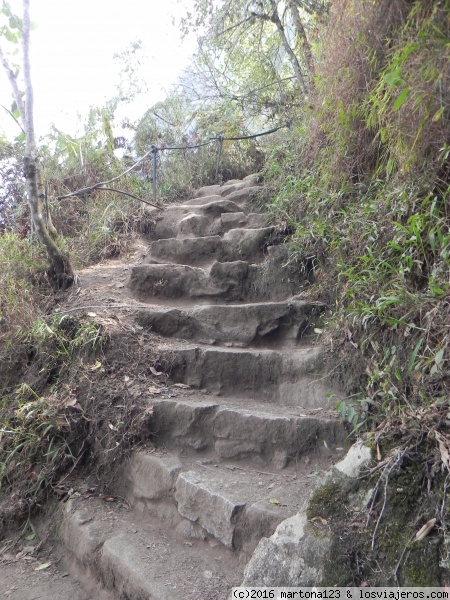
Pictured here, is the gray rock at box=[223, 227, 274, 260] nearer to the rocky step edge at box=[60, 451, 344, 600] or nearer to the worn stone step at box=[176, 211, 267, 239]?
the worn stone step at box=[176, 211, 267, 239]

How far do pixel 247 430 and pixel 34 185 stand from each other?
2741 millimetres

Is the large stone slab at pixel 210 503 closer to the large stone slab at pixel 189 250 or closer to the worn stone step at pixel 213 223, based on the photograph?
the large stone slab at pixel 189 250

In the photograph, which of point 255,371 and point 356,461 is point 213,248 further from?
point 356,461

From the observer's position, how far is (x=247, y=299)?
4641 mm

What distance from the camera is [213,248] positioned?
17.6 ft

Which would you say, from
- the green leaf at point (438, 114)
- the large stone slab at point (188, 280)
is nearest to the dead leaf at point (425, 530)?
the green leaf at point (438, 114)

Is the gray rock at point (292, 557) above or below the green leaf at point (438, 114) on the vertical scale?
below

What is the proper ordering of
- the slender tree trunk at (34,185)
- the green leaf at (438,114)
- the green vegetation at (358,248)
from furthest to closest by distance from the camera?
Answer: 1. the slender tree trunk at (34,185)
2. the green leaf at (438,114)
3. the green vegetation at (358,248)

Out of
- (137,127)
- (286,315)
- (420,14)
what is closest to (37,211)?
(286,315)

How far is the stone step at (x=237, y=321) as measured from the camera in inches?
160

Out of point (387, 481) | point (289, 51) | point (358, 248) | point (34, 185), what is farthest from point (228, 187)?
point (387, 481)

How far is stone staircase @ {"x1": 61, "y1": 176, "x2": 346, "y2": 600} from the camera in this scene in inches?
104

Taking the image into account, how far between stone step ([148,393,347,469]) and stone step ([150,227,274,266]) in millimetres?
1765

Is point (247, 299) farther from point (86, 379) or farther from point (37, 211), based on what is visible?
point (37, 211)
